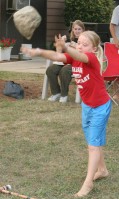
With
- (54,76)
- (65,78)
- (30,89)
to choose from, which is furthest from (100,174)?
(30,89)

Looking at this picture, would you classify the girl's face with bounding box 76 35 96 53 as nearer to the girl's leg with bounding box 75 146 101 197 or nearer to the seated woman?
the girl's leg with bounding box 75 146 101 197

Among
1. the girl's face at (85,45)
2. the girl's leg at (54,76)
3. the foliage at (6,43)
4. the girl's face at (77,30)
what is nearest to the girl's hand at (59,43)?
the girl's face at (85,45)

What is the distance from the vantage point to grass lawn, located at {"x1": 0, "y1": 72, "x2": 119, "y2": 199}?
14.5 ft

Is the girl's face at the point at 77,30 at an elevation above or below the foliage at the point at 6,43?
above

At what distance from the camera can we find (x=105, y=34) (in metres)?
14.7

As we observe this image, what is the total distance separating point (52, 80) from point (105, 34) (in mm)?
6349

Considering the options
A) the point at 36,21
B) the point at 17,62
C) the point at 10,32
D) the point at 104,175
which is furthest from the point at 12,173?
the point at 10,32

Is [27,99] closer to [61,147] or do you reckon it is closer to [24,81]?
[24,81]

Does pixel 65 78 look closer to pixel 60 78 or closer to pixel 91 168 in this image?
pixel 60 78

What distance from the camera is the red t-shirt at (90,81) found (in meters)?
4.13

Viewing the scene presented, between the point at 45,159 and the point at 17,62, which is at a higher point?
the point at 45,159

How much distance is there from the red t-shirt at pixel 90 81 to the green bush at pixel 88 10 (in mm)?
12208

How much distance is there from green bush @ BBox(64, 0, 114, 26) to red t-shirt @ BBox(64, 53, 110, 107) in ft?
40.1

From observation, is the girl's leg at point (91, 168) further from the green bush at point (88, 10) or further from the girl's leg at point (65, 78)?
the green bush at point (88, 10)
